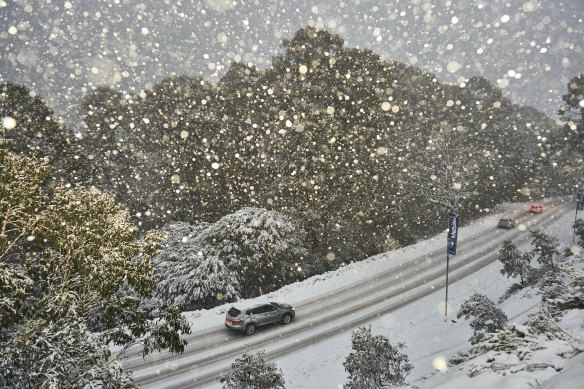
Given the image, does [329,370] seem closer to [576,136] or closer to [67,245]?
[67,245]

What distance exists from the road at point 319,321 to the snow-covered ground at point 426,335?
652mm

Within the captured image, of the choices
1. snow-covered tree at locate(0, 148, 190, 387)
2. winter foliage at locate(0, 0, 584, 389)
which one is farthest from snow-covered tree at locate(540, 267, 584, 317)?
snow-covered tree at locate(0, 148, 190, 387)

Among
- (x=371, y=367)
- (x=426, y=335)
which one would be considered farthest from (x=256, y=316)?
(x=371, y=367)

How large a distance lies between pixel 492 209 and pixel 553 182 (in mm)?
20231

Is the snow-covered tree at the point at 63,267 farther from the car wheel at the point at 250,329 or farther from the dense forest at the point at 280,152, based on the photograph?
the dense forest at the point at 280,152

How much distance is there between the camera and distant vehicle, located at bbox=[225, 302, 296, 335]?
16.9 m

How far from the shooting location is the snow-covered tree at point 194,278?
2036 centimetres

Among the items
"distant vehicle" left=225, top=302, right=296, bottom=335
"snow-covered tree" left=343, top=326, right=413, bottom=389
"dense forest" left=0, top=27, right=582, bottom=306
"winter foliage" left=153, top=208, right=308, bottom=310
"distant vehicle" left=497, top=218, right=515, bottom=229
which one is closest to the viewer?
"snow-covered tree" left=343, top=326, right=413, bottom=389

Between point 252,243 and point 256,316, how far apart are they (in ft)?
18.7

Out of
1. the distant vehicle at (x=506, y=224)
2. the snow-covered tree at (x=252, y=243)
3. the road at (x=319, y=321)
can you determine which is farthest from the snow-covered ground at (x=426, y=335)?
the distant vehicle at (x=506, y=224)

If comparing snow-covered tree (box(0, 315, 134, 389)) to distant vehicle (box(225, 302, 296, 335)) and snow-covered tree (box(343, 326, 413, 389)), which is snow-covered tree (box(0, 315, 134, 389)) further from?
distant vehicle (box(225, 302, 296, 335))

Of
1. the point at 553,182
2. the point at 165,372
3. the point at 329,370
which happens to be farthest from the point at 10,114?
the point at 553,182

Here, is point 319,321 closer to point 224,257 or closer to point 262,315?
point 262,315

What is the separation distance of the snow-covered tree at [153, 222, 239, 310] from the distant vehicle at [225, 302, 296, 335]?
135 inches
